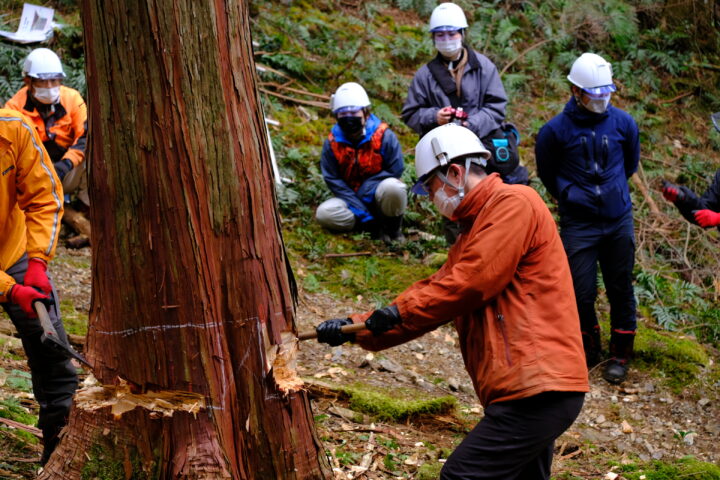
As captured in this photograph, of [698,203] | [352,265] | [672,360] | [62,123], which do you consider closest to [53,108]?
[62,123]

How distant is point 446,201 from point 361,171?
459 cm

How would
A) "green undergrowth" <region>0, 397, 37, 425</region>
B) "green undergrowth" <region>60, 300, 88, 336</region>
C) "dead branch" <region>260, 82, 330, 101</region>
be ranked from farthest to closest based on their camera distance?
"dead branch" <region>260, 82, 330, 101</region> → "green undergrowth" <region>60, 300, 88, 336</region> → "green undergrowth" <region>0, 397, 37, 425</region>

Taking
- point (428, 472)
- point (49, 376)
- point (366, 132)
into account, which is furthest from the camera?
point (366, 132)

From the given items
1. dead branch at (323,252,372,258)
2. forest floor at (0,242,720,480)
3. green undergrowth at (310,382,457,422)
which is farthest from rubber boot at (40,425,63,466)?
dead branch at (323,252,372,258)

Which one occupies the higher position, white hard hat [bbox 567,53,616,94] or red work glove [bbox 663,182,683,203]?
white hard hat [bbox 567,53,616,94]

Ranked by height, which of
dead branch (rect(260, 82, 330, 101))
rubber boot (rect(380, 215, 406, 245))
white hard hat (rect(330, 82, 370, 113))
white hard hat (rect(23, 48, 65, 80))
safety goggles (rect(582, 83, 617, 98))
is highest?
dead branch (rect(260, 82, 330, 101))

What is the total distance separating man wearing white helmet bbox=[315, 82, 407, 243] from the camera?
747cm

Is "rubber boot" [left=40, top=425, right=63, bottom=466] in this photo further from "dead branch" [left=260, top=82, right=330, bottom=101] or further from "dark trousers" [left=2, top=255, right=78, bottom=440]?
"dead branch" [left=260, top=82, right=330, bottom=101]

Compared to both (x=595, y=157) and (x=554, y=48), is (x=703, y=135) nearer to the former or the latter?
(x=554, y=48)

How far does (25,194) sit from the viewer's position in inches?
147

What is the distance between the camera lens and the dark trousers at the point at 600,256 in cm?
589

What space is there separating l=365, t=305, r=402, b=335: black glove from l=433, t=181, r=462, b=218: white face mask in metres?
0.53

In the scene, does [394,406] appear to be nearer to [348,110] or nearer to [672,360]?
[672,360]

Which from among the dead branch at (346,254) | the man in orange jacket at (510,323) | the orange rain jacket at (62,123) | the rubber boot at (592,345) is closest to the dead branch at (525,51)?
the dead branch at (346,254)
